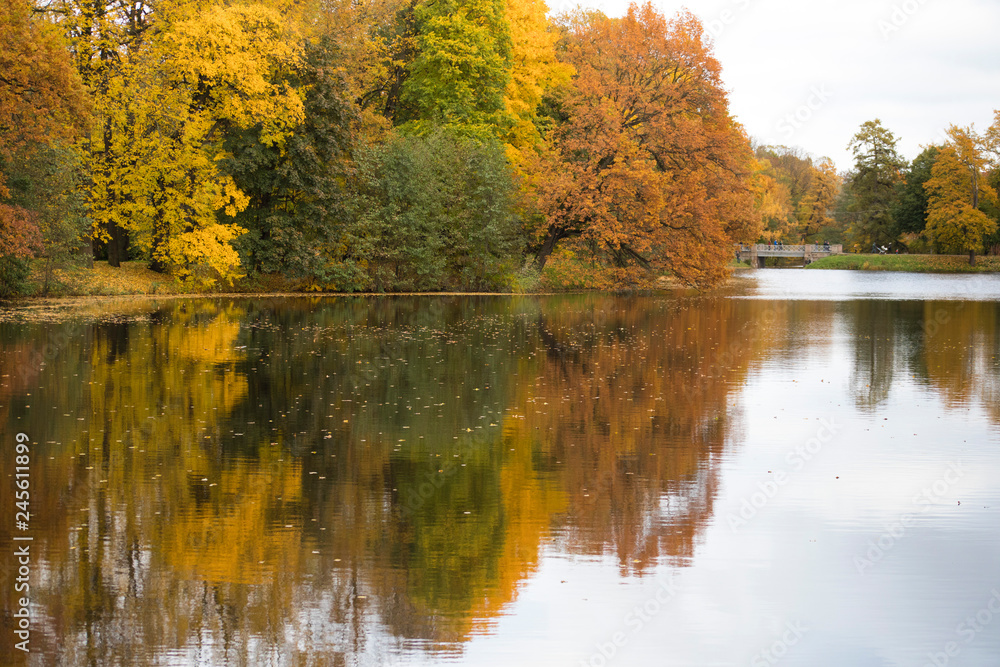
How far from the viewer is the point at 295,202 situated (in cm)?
4625

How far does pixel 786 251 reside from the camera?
115250 millimetres

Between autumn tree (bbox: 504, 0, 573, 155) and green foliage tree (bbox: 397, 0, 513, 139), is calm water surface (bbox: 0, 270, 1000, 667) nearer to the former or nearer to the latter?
green foliage tree (bbox: 397, 0, 513, 139)

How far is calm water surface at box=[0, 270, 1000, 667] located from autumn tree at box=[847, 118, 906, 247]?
9591cm

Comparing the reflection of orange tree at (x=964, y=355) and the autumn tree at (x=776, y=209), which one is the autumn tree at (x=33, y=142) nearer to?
the reflection of orange tree at (x=964, y=355)

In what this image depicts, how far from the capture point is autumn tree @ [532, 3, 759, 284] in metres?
49.2

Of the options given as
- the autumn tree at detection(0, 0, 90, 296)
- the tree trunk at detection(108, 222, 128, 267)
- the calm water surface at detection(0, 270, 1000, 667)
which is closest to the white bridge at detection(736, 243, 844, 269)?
the tree trunk at detection(108, 222, 128, 267)

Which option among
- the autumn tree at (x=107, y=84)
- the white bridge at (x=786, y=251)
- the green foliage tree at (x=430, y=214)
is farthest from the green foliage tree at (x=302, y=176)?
the white bridge at (x=786, y=251)

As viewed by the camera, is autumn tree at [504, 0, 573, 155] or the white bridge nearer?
autumn tree at [504, 0, 573, 155]

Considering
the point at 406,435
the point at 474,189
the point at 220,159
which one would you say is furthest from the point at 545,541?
the point at 474,189

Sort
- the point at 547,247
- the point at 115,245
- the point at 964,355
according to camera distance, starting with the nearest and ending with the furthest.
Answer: the point at 964,355 < the point at 115,245 < the point at 547,247

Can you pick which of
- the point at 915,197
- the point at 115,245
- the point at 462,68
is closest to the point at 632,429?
the point at 115,245

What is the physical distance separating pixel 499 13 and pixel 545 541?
47.5m

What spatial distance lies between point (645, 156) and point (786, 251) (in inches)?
2726

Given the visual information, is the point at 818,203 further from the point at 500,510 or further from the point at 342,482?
the point at 500,510
